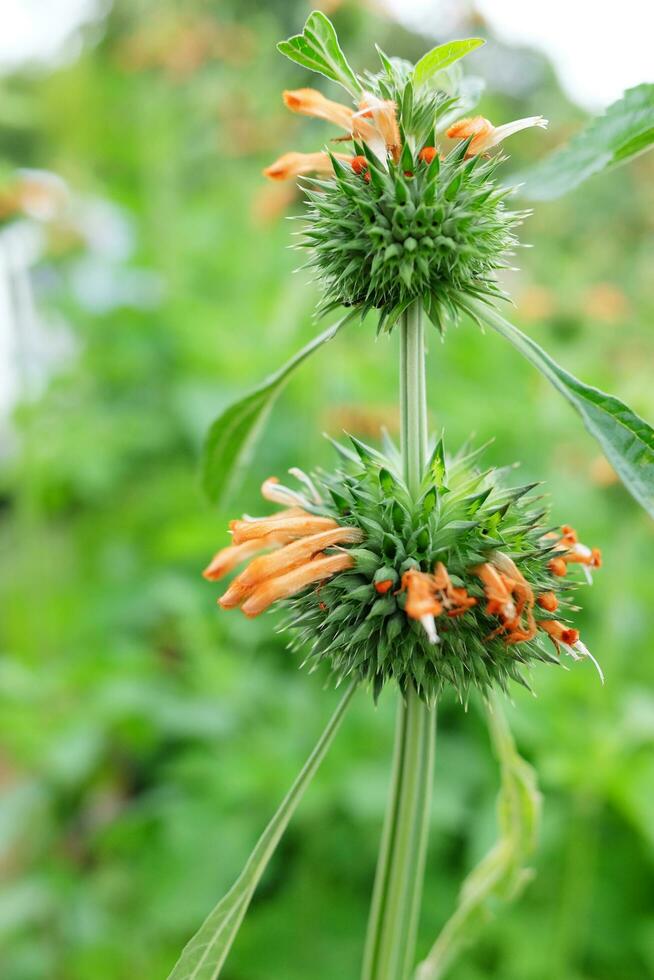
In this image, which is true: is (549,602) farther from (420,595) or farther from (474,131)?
(474,131)

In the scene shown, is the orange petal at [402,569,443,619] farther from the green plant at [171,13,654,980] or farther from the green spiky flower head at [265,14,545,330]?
the green spiky flower head at [265,14,545,330]

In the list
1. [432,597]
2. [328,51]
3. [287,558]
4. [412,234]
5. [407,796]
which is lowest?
[407,796]

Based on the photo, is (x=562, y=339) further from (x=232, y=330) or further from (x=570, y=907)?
(x=570, y=907)

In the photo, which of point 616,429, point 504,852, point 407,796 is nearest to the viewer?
point 616,429

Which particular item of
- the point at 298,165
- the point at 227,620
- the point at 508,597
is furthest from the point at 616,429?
the point at 227,620

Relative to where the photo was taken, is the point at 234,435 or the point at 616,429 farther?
the point at 234,435

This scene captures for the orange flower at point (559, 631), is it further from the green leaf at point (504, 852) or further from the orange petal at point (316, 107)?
the orange petal at point (316, 107)

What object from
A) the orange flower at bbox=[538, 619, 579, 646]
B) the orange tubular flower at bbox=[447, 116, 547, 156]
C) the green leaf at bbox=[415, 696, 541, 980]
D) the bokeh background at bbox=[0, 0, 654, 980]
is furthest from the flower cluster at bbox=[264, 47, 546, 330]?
the bokeh background at bbox=[0, 0, 654, 980]
